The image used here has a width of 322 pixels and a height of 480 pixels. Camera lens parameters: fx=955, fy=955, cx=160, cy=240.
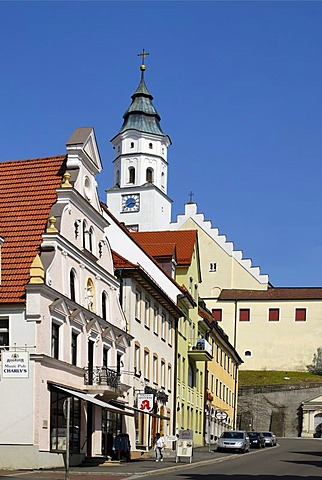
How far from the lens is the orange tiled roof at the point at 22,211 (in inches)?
1314

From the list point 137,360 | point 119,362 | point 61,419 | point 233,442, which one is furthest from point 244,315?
point 61,419

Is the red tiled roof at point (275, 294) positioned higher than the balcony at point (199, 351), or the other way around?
the red tiled roof at point (275, 294)

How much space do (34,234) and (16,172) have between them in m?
5.34

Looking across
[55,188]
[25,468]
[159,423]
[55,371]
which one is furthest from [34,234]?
[159,423]

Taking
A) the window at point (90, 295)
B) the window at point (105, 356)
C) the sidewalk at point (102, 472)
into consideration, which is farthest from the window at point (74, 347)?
the window at point (105, 356)

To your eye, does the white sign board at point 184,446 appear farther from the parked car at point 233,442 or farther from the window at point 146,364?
the parked car at point 233,442

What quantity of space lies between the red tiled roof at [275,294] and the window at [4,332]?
274 feet

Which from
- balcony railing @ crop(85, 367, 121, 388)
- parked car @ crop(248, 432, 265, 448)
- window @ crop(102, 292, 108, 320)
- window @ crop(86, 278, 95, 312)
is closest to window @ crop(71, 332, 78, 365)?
balcony railing @ crop(85, 367, 121, 388)

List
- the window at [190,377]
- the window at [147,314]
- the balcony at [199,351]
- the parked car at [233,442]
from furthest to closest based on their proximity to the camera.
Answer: the window at [190,377] < the balcony at [199,351] < the parked car at [233,442] < the window at [147,314]

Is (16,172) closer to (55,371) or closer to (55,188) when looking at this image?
(55,188)

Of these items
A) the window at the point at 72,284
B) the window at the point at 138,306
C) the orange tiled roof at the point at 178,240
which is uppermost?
the orange tiled roof at the point at 178,240

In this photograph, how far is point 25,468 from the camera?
31.3m

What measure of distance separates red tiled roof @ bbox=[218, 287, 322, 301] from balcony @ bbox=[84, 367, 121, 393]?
77.2m

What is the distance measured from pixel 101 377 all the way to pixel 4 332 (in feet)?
21.2
